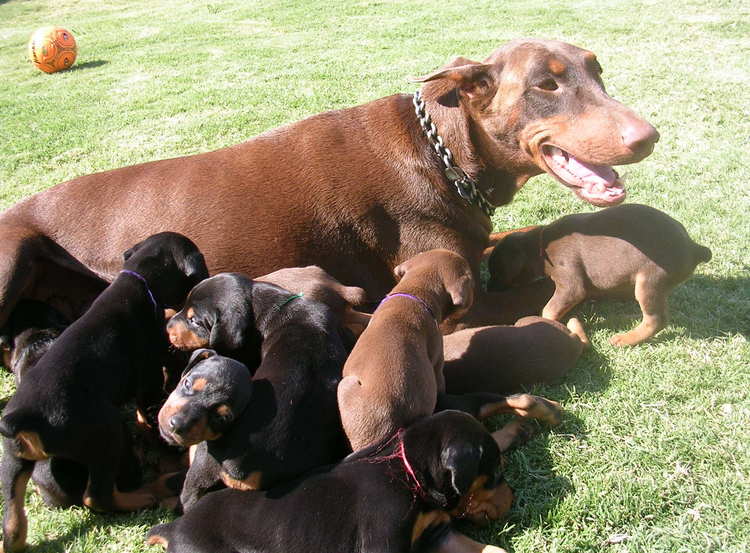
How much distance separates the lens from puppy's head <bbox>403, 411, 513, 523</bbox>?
2824 millimetres

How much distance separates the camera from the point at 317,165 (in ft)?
14.7

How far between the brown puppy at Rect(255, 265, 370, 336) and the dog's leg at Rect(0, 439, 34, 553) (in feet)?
5.29

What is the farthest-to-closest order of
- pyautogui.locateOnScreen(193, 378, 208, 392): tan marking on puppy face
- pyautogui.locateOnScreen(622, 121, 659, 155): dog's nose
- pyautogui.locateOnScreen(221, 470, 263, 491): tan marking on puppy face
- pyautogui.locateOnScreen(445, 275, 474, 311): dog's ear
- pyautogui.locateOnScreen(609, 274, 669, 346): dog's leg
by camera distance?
pyautogui.locateOnScreen(609, 274, 669, 346): dog's leg → pyautogui.locateOnScreen(445, 275, 474, 311): dog's ear → pyautogui.locateOnScreen(622, 121, 659, 155): dog's nose → pyautogui.locateOnScreen(193, 378, 208, 392): tan marking on puppy face → pyautogui.locateOnScreen(221, 470, 263, 491): tan marking on puppy face

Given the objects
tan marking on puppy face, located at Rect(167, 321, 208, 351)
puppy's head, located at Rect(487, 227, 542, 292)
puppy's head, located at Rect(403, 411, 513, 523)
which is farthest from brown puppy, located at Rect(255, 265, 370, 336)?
puppy's head, located at Rect(403, 411, 513, 523)

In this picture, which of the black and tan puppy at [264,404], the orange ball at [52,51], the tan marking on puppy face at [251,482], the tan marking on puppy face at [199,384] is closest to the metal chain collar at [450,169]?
the black and tan puppy at [264,404]

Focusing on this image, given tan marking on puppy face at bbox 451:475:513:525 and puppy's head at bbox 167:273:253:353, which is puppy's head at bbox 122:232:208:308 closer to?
puppy's head at bbox 167:273:253:353

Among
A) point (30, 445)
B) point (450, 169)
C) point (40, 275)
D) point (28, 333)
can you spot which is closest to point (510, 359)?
point (450, 169)

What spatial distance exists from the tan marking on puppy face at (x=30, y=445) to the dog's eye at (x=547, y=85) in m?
3.40

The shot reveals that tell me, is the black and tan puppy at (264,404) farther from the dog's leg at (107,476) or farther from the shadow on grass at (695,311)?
the shadow on grass at (695,311)

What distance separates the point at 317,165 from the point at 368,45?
34.9 ft

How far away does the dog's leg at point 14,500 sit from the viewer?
308 cm

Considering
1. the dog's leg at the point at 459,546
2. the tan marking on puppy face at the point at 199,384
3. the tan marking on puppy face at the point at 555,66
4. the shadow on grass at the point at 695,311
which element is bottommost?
the shadow on grass at the point at 695,311

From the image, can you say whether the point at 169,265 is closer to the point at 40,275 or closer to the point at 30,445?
the point at 40,275

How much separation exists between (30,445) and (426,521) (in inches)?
72.8
